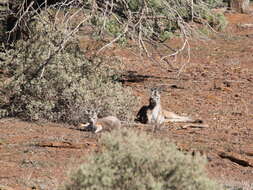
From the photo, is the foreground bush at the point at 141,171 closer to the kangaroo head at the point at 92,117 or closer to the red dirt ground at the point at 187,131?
the red dirt ground at the point at 187,131

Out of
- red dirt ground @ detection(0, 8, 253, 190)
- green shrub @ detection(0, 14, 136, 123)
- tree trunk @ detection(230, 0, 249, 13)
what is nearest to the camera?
red dirt ground @ detection(0, 8, 253, 190)

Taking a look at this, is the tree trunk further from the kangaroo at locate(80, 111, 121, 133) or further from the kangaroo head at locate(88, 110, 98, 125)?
the kangaroo at locate(80, 111, 121, 133)

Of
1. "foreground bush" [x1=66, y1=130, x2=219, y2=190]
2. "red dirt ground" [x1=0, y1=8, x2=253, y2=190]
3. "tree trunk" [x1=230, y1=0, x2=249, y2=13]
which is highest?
"tree trunk" [x1=230, y1=0, x2=249, y2=13]

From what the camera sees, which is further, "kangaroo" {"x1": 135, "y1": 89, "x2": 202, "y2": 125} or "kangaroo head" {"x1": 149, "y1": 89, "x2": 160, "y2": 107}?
"kangaroo head" {"x1": 149, "y1": 89, "x2": 160, "y2": 107}

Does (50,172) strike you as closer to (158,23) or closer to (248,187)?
(248,187)

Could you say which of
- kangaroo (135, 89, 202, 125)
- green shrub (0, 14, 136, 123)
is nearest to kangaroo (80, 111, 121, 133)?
green shrub (0, 14, 136, 123)

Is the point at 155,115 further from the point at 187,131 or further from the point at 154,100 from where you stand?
the point at 187,131

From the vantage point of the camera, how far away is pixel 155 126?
40.2ft

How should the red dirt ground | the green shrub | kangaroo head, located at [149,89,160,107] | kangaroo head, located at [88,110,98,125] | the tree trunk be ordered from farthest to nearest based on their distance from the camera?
the tree trunk, kangaroo head, located at [149,89,160,107], the green shrub, kangaroo head, located at [88,110,98,125], the red dirt ground

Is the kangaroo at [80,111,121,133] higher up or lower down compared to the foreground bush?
lower down

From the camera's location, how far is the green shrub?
12.8 metres

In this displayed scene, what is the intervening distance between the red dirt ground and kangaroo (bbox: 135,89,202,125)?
0.29m

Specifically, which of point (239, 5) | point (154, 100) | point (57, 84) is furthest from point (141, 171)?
point (239, 5)

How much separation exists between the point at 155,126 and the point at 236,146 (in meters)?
1.83
